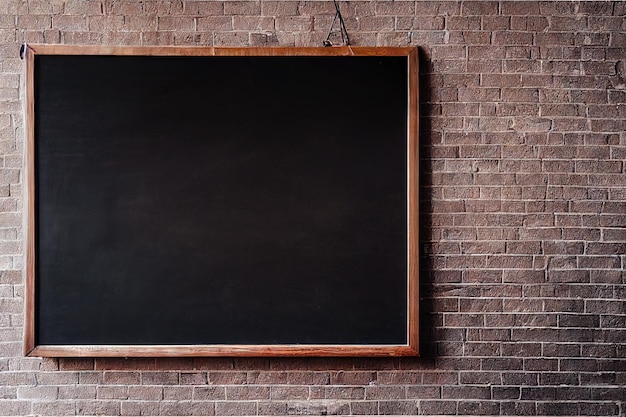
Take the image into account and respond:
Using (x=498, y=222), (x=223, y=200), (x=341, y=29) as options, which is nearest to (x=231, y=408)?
(x=223, y=200)

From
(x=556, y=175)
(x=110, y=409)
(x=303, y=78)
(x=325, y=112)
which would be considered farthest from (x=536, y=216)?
(x=110, y=409)

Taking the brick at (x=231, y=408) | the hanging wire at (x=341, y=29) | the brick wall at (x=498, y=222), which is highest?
the hanging wire at (x=341, y=29)

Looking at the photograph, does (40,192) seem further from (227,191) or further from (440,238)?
(440,238)

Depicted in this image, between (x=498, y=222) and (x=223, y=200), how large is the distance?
1.10 meters

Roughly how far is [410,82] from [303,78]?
42 centimetres

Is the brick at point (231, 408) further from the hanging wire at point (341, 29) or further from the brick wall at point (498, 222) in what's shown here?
the hanging wire at point (341, 29)

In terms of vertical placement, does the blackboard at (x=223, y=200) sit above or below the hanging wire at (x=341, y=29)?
below

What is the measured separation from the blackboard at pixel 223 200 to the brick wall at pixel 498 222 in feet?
0.33

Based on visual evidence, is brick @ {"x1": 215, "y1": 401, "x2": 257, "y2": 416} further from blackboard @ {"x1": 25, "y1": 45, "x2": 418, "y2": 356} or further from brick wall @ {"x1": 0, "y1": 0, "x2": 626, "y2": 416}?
blackboard @ {"x1": 25, "y1": 45, "x2": 418, "y2": 356}

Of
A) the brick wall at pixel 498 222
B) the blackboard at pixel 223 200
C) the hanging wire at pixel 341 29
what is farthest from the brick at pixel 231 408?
the hanging wire at pixel 341 29

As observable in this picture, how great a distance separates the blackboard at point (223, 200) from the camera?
7.15 ft

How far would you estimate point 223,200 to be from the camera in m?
2.19

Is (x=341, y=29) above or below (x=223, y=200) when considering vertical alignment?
above

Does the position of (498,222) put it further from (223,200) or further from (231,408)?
(231,408)
